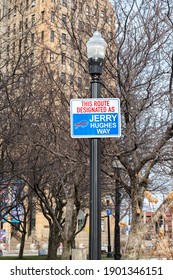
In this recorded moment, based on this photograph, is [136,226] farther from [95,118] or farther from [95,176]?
[95,118]

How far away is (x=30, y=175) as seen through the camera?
16.5 meters

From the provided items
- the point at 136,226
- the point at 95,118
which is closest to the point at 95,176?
the point at 95,118

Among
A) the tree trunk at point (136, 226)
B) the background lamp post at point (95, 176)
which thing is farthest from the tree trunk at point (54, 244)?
the background lamp post at point (95, 176)

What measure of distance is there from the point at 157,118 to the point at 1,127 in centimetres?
452

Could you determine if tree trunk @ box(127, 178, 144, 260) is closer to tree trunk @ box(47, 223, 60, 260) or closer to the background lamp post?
the background lamp post

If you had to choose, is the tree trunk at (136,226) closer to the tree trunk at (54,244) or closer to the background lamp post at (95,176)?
the background lamp post at (95,176)

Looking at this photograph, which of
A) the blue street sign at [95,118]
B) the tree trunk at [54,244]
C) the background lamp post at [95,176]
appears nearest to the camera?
the background lamp post at [95,176]

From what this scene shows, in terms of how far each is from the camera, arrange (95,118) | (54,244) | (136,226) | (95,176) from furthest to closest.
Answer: (54,244), (136,226), (95,118), (95,176)

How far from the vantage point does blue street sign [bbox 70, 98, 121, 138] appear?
6.44 meters

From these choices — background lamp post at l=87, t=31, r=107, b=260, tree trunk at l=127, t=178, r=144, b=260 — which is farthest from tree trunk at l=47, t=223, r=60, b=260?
background lamp post at l=87, t=31, r=107, b=260

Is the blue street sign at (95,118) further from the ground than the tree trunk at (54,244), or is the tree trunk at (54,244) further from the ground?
the blue street sign at (95,118)

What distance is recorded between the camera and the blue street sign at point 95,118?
6441 mm

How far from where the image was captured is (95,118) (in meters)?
6.46
